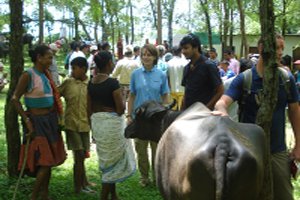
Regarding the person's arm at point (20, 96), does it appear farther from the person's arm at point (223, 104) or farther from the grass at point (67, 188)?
the person's arm at point (223, 104)

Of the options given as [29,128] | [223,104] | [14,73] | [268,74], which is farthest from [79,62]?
[268,74]

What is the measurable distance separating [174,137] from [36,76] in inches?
86.6

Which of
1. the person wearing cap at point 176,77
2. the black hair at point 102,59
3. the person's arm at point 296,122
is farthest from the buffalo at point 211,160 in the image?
the person wearing cap at point 176,77

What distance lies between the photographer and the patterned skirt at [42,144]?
201 inches

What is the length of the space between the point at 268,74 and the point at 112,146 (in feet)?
8.13

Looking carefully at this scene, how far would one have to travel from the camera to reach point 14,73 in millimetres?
5625

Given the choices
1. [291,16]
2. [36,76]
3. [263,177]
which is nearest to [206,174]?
[263,177]

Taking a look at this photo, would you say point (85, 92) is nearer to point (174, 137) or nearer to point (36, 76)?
point (36, 76)

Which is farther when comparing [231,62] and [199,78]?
[231,62]

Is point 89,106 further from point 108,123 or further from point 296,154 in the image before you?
point 296,154

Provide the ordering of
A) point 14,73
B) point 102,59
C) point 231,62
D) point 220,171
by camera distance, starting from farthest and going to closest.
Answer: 1. point 231,62
2. point 14,73
3. point 102,59
4. point 220,171

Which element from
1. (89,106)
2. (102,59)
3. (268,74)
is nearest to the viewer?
(268,74)

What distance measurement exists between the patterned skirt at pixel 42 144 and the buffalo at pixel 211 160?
180 cm

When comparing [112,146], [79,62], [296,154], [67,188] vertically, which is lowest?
[67,188]
